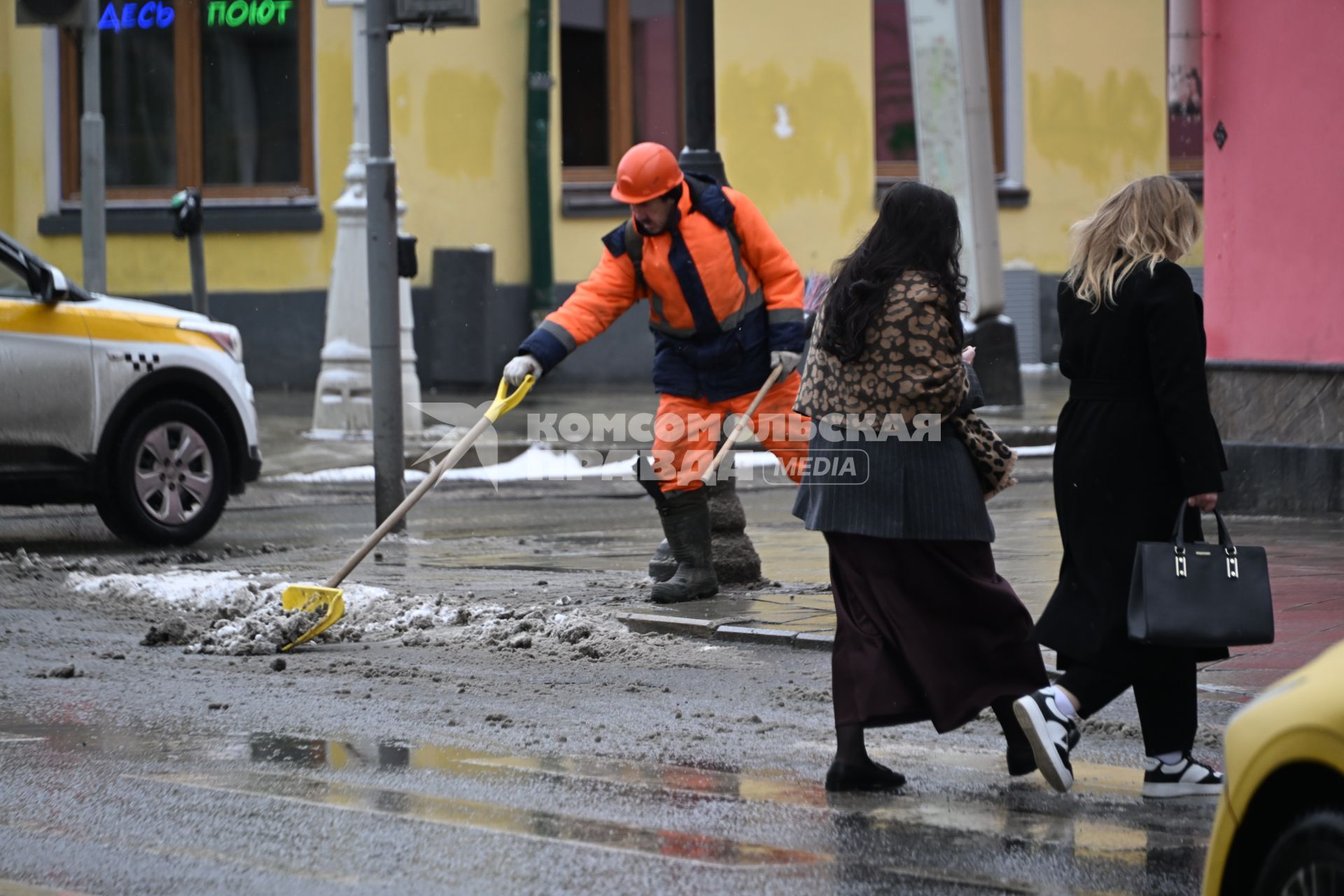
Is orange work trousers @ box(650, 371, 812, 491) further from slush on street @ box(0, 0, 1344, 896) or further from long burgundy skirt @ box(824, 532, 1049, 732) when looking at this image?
long burgundy skirt @ box(824, 532, 1049, 732)

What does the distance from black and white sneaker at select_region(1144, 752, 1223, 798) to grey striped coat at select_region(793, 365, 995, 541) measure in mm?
752

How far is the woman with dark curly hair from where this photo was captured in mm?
5422

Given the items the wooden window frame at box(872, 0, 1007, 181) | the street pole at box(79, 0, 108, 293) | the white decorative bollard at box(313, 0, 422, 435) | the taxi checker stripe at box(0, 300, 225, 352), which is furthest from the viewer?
the wooden window frame at box(872, 0, 1007, 181)

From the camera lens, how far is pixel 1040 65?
882 inches

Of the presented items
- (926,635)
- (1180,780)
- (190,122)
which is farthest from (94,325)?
(190,122)

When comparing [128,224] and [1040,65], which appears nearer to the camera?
[128,224]

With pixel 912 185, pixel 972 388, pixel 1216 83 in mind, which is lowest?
pixel 972 388

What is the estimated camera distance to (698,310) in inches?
314

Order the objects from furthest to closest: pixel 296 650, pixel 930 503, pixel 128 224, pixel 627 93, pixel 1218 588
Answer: pixel 627 93 → pixel 128 224 → pixel 296 650 → pixel 930 503 → pixel 1218 588

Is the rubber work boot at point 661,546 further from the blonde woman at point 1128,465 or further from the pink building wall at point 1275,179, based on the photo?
the pink building wall at point 1275,179

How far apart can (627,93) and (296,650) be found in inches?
571

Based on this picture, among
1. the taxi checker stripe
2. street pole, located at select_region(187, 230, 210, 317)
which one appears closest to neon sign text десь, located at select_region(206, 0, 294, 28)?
street pole, located at select_region(187, 230, 210, 317)

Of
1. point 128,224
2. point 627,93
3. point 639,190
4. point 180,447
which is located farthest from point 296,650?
point 627,93

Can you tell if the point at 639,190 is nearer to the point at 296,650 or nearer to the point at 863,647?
the point at 296,650
